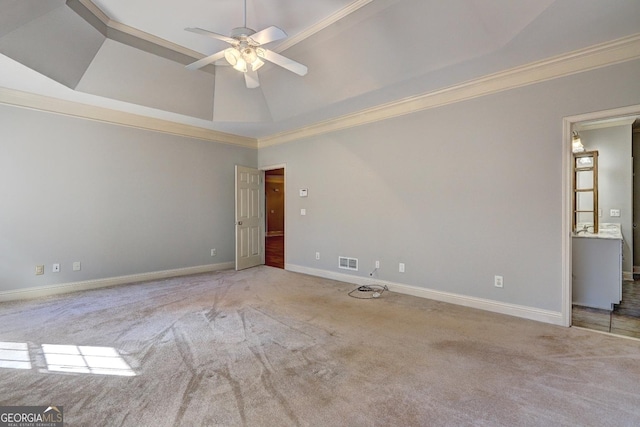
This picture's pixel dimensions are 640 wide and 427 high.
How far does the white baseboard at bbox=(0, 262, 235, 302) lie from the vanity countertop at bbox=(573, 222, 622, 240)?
5.84 meters

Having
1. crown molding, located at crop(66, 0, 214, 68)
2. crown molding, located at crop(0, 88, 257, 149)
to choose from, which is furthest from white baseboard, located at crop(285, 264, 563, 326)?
crown molding, located at crop(66, 0, 214, 68)

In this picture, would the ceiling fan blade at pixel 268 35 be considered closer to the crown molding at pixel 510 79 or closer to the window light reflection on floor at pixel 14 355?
the crown molding at pixel 510 79

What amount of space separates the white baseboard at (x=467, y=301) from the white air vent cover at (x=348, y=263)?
0.43 feet

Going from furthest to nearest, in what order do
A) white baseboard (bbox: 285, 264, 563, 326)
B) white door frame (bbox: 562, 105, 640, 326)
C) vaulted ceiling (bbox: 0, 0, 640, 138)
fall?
1. white baseboard (bbox: 285, 264, 563, 326)
2. white door frame (bbox: 562, 105, 640, 326)
3. vaulted ceiling (bbox: 0, 0, 640, 138)

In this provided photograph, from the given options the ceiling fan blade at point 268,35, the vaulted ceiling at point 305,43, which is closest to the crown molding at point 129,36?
the vaulted ceiling at point 305,43

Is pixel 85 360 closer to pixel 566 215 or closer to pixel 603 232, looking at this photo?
pixel 566 215

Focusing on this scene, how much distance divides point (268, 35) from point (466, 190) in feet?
9.14

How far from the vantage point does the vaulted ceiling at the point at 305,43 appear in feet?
8.68

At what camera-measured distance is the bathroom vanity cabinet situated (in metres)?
3.64

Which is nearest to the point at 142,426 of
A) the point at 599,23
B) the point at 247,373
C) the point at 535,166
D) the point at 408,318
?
the point at 247,373

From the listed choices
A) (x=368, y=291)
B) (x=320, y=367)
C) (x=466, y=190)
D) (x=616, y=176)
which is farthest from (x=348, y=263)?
(x=616, y=176)

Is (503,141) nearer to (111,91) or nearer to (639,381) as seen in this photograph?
(639,381)

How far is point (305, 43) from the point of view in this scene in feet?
11.5

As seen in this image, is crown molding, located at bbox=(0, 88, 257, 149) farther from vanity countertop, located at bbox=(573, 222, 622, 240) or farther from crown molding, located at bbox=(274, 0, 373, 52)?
vanity countertop, located at bbox=(573, 222, 622, 240)
